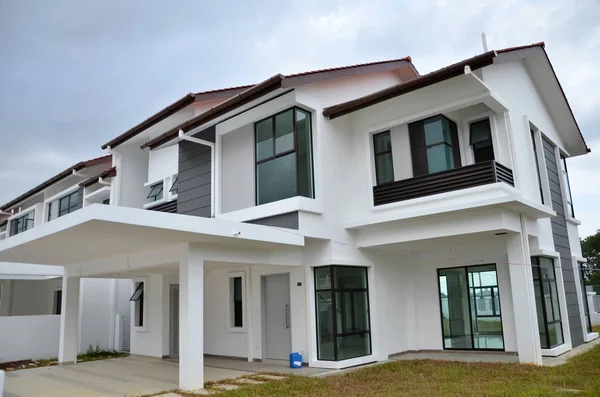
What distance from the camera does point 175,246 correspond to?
9.07 meters

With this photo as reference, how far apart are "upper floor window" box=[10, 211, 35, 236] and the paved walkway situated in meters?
13.3

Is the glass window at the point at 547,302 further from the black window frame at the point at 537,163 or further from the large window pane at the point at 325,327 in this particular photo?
the large window pane at the point at 325,327

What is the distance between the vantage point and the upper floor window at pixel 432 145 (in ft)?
35.9

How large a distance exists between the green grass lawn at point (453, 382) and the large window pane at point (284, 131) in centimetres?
492

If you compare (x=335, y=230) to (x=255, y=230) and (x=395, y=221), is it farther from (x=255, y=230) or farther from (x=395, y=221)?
(x=255, y=230)

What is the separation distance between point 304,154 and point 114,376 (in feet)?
21.5

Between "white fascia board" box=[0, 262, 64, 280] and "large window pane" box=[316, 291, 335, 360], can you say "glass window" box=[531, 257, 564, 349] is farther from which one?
"white fascia board" box=[0, 262, 64, 280]

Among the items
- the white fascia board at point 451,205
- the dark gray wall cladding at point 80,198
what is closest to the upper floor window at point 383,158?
the white fascia board at point 451,205

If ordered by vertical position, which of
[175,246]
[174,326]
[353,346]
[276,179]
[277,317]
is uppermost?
[276,179]

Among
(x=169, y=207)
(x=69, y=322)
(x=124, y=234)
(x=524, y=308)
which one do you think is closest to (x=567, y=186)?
(x=524, y=308)

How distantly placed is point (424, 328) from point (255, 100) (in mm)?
7223

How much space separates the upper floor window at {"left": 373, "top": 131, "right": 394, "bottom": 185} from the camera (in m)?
11.8

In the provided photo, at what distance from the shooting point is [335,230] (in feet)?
36.4

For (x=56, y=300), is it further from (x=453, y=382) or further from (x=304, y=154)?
(x=453, y=382)
